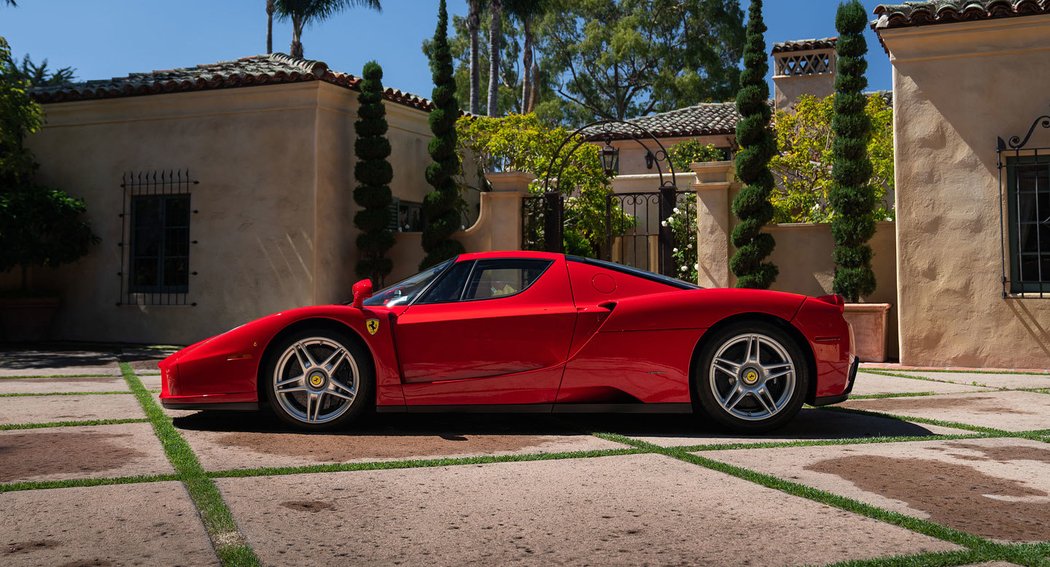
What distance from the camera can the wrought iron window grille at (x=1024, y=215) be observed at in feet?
32.9

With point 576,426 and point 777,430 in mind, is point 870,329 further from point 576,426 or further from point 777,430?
point 576,426

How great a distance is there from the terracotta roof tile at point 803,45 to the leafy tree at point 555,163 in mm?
10673

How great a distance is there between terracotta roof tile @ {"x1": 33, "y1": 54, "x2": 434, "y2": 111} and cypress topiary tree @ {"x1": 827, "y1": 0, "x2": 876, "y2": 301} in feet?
22.9

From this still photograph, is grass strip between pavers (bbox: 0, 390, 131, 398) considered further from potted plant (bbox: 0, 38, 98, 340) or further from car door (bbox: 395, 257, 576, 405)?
potted plant (bbox: 0, 38, 98, 340)

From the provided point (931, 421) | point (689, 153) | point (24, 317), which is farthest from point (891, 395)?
point (689, 153)

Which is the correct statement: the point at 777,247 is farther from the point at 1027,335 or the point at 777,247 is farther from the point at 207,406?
the point at 207,406

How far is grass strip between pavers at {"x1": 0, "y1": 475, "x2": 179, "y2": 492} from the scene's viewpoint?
3.80 metres

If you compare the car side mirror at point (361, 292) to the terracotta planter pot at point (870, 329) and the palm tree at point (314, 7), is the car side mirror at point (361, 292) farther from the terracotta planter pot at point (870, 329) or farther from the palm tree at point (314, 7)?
the palm tree at point (314, 7)

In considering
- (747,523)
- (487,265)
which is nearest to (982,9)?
(487,265)

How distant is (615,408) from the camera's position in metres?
5.31

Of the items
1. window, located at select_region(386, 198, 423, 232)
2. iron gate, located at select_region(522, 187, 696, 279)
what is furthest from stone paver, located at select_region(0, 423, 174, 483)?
window, located at select_region(386, 198, 423, 232)

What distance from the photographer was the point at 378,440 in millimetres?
5090

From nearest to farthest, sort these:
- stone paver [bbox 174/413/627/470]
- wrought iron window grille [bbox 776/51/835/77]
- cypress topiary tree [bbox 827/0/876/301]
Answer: stone paver [bbox 174/413/627/470] < cypress topiary tree [bbox 827/0/876/301] < wrought iron window grille [bbox 776/51/835/77]

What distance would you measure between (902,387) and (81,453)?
21.1ft
